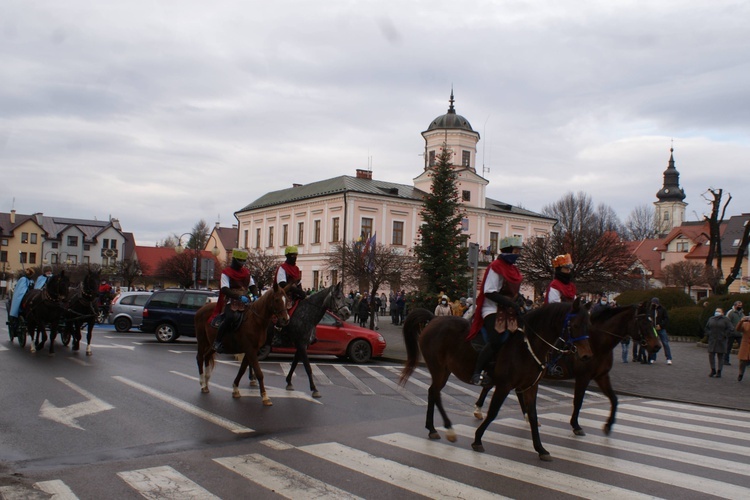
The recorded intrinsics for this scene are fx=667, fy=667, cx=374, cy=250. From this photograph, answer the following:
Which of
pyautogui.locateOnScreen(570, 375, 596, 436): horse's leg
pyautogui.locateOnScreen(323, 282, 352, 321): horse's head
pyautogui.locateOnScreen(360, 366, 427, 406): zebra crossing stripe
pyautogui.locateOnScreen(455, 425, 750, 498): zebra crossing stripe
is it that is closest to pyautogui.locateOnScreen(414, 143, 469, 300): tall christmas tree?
pyautogui.locateOnScreen(360, 366, 427, 406): zebra crossing stripe

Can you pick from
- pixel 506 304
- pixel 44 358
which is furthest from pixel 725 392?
pixel 44 358

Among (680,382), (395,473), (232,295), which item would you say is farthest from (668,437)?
(680,382)

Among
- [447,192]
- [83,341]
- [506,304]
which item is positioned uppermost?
[447,192]

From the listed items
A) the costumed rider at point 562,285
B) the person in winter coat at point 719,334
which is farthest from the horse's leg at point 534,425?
the person in winter coat at point 719,334

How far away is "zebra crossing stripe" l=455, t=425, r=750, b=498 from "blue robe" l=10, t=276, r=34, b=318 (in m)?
15.7

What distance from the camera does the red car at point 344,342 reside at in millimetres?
18984

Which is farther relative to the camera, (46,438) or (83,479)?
(46,438)

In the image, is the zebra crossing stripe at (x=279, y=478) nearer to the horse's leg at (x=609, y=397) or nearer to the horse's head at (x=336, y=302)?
the horse's leg at (x=609, y=397)

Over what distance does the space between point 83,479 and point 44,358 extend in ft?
36.8

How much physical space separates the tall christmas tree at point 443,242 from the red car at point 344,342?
543 inches

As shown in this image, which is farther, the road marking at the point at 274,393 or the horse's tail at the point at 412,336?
the road marking at the point at 274,393

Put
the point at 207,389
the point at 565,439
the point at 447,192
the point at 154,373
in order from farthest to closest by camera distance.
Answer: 1. the point at 447,192
2. the point at 154,373
3. the point at 207,389
4. the point at 565,439

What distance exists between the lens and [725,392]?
48.3 feet

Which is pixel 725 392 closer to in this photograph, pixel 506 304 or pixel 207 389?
pixel 506 304
